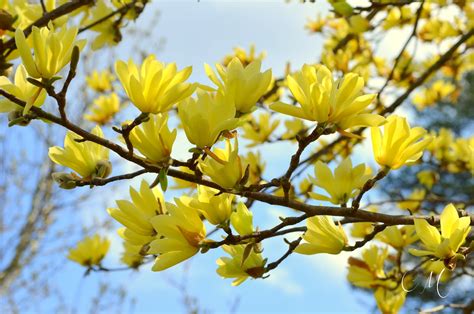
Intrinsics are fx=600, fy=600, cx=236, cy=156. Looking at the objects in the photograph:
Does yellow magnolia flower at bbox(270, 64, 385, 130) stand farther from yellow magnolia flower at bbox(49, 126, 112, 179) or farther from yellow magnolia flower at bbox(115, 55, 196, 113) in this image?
yellow magnolia flower at bbox(49, 126, 112, 179)

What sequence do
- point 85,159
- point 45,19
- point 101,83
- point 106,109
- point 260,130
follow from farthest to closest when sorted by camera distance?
point 101,83
point 106,109
point 260,130
point 45,19
point 85,159

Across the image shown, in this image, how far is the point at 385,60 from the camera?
8.95 feet

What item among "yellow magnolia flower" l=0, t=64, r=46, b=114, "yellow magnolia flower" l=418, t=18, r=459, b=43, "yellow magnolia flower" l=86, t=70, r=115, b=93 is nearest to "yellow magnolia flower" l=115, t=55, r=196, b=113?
"yellow magnolia flower" l=0, t=64, r=46, b=114

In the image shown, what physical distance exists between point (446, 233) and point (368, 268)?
18.2 inches

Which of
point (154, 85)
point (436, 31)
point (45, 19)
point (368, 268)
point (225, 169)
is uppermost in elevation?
point (45, 19)

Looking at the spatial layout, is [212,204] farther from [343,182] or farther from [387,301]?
[387,301]

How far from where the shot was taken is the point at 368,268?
1.29m

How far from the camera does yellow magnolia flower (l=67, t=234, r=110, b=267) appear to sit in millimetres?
1562

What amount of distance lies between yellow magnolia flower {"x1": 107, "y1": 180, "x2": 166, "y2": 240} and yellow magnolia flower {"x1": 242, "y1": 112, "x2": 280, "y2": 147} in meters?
0.97

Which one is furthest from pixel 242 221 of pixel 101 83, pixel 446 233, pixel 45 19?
pixel 101 83

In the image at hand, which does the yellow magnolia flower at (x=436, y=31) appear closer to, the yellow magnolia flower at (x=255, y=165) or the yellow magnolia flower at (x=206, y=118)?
the yellow magnolia flower at (x=255, y=165)

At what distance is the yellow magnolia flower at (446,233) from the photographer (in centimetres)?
83

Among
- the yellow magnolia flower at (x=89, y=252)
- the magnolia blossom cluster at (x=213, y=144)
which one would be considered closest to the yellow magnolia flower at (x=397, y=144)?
the magnolia blossom cluster at (x=213, y=144)

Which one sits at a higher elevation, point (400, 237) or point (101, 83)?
point (101, 83)
